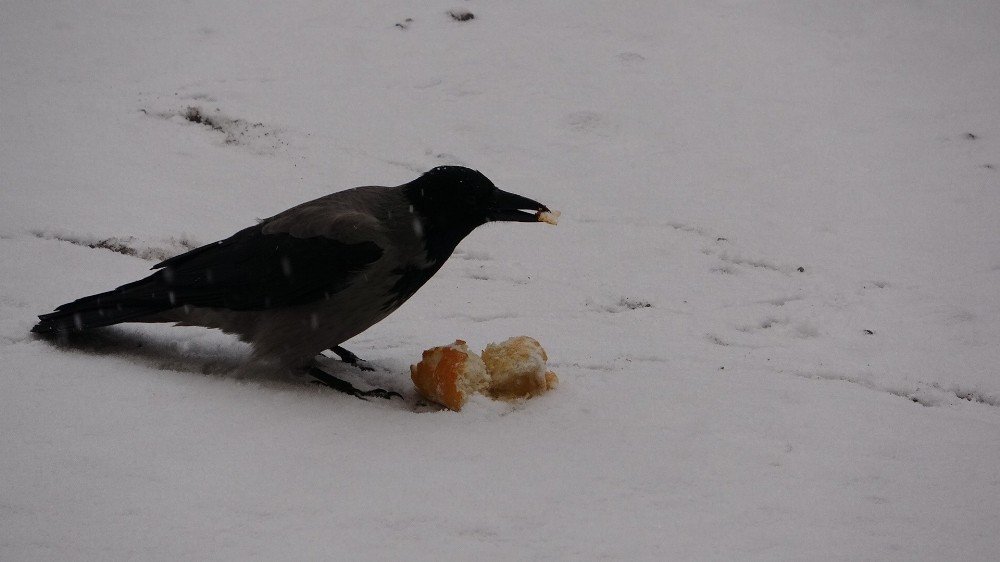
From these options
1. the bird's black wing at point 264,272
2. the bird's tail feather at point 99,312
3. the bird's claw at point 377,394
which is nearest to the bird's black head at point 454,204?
the bird's black wing at point 264,272

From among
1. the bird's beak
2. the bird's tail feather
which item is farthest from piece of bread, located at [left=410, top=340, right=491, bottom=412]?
the bird's tail feather

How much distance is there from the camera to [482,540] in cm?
237

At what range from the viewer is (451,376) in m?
3.21

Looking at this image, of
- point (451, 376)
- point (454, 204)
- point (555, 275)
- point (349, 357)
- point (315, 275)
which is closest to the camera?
point (451, 376)

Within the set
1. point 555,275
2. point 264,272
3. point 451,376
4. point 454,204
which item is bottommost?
point 451,376

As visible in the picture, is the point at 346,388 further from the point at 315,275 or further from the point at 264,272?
the point at 264,272

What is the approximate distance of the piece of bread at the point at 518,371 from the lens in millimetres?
3287

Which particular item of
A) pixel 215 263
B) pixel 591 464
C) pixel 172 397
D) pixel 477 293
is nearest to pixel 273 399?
pixel 172 397

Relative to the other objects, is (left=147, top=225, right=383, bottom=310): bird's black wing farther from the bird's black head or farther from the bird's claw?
the bird's claw

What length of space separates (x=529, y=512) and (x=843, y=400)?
1646 millimetres

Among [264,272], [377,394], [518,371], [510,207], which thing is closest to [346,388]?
[377,394]

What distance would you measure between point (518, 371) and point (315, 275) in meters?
0.90

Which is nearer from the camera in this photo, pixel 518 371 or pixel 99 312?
pixel 518 371

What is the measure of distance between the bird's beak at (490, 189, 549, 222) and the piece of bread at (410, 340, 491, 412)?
0.62m
